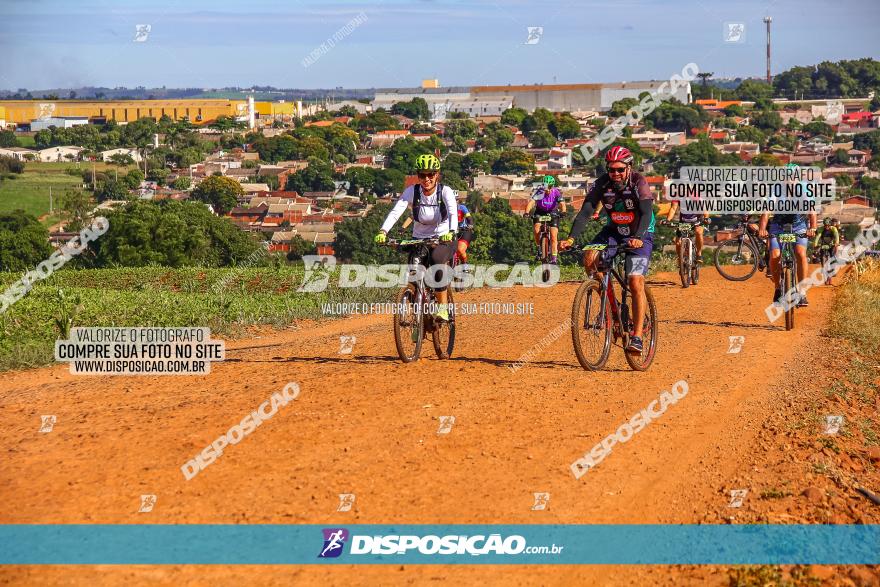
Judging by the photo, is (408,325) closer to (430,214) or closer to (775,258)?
A: (430,214)

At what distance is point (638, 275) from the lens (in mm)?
11055

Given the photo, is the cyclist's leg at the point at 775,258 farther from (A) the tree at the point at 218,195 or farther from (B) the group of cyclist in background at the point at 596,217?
(A) the tree at the point at 218,195

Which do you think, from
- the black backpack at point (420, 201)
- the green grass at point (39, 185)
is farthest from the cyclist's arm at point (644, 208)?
the green grass at point (39, 185)

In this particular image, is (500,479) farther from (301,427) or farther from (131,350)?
(131,350)

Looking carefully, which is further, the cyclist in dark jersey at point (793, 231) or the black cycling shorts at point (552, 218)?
the black cycling shorts at point (552, 218)

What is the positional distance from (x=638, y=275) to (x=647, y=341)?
1.07 meters

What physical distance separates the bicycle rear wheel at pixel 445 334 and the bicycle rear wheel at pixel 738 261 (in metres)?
10.8

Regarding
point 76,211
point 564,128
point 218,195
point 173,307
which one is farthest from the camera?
point 564,128

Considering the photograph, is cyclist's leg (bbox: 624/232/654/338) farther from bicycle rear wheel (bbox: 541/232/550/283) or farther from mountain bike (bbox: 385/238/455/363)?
bicycle rear wheel (bbox: 541/232/550/283)

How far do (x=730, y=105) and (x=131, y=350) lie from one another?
185m

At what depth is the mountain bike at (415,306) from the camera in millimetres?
11555

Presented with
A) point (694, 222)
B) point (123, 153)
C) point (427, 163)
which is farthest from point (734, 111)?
point (427, 163)

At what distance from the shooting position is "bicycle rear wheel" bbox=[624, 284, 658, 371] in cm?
1147

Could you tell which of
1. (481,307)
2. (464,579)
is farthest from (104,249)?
(464,579)
